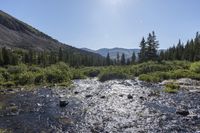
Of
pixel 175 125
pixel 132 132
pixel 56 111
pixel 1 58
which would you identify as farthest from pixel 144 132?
pixel 1 58

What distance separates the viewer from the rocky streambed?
23.2m

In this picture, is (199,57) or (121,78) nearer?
(121,78)

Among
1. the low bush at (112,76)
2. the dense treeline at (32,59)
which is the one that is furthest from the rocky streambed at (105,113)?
the dense treeline at (32,59)

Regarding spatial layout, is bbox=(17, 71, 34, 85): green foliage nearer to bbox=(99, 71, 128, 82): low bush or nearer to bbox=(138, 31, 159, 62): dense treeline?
bbox=(99, 71, 128, 82): low bush

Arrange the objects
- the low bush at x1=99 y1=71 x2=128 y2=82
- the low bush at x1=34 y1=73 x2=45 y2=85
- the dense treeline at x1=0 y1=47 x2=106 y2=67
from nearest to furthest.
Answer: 1. the low bush at x1=34 y1=73 x2=45 y2=85
2. the low bush at x1=99 y1=71 x2=128 y2=82
3. the dense treeline at x1=0 y1=47 x2=106 y2=67

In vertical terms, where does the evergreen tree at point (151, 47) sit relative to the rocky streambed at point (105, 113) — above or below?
above

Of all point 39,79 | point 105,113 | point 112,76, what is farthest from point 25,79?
point 105,113

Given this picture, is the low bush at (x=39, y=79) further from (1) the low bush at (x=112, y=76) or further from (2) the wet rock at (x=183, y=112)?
(2) the wet rock at (x=183, y=112)

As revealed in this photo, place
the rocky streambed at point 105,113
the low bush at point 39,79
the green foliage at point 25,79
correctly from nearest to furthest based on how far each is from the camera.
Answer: the rocky streambed at point 105,113
the green foliage at point 25,79
the low bush at point 39,79

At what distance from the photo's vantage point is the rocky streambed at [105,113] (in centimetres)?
2323

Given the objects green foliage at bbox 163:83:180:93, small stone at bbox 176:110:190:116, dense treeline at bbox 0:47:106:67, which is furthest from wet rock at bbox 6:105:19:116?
dense treeline at bbox 0:47:106:67

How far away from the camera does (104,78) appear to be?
65.7 meters

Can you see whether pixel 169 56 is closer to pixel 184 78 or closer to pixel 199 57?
pixel 199 57

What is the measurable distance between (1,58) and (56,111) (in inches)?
2471
